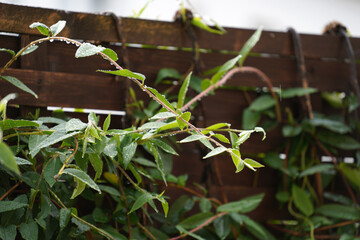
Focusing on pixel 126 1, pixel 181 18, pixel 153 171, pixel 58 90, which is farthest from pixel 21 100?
pixel 126 1

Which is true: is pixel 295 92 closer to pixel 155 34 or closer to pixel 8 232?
pixel 155 34

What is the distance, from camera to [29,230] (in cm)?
63

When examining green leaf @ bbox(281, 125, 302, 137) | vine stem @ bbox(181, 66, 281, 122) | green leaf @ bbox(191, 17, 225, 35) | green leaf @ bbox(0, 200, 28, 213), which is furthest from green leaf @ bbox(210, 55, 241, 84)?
green leaf @ bbox(0, 200, 28, 213)

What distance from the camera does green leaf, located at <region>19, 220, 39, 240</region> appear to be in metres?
0.63

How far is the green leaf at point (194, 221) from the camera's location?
2.85 feet

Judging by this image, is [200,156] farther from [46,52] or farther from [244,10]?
[244,10]

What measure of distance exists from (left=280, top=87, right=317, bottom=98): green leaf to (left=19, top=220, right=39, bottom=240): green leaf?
2.19ft

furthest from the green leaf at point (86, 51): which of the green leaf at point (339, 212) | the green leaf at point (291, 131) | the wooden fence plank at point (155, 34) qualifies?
the green leaf at point (339, 212)

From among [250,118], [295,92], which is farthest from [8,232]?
[295,92]

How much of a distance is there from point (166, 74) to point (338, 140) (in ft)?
1.52

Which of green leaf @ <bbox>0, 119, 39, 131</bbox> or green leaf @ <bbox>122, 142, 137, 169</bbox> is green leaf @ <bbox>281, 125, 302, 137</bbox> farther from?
green leaf @ <bbox>0, 119, 39, 131</bbox>

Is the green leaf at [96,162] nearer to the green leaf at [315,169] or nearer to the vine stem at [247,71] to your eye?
the vine stem at [247,71]

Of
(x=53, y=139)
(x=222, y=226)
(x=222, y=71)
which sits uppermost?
(x=222, y=71)

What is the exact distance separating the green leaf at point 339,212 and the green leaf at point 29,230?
0.66m
